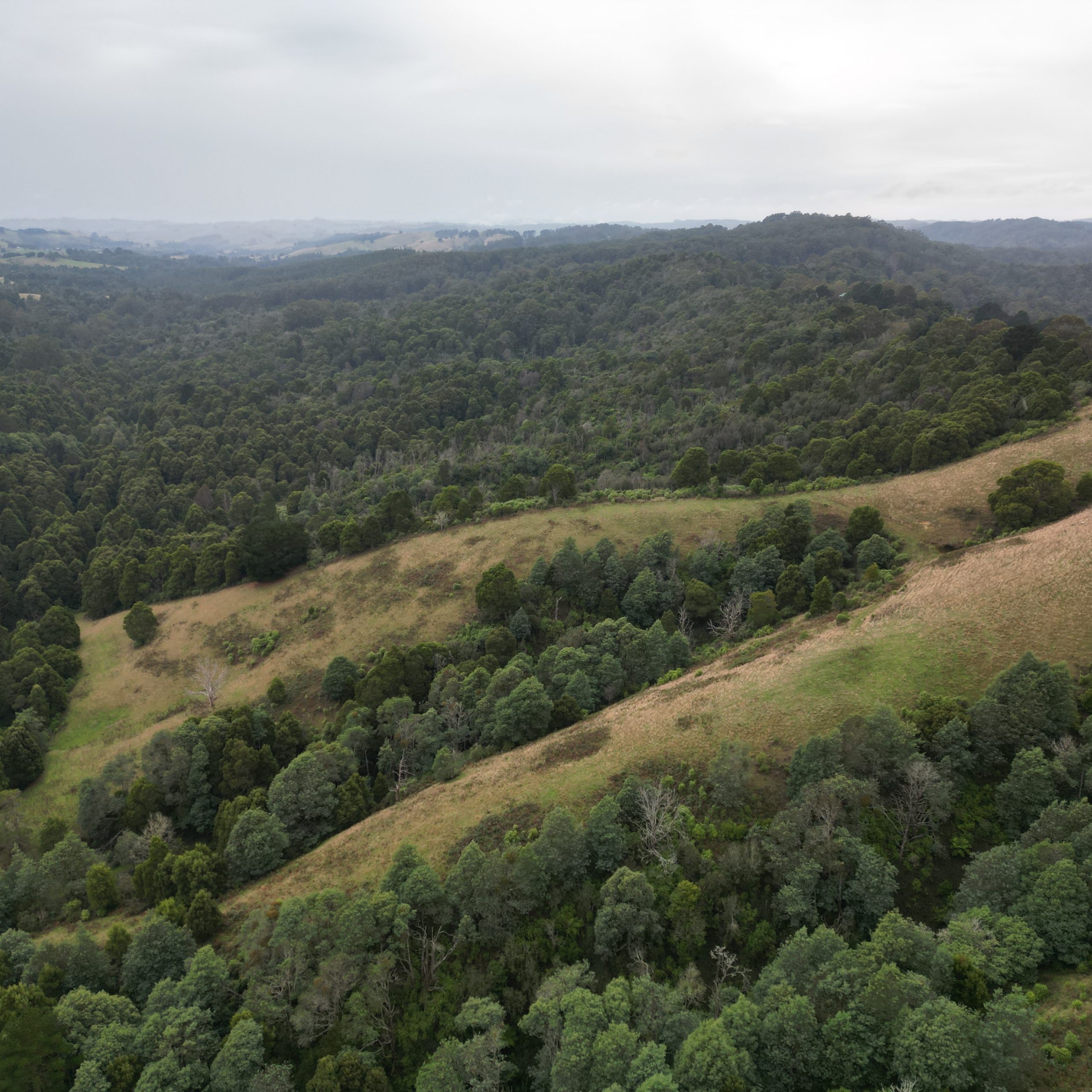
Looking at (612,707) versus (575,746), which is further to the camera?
(612,707)

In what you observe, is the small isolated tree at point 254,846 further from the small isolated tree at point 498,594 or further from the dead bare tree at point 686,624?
the dead bare tree at point 686,624

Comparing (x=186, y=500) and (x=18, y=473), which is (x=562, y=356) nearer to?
(x=186, y=500)

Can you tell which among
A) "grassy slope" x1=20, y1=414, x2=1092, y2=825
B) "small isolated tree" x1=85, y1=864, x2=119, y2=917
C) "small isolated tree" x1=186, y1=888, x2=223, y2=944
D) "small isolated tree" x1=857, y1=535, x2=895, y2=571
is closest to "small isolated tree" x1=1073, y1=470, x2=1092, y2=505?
"grassy slope" x1=20, y1=414, x2=1092, y2=825

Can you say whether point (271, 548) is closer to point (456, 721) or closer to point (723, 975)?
point (456, 721)

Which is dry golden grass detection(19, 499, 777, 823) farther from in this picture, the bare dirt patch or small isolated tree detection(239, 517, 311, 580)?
the bare dirt patch

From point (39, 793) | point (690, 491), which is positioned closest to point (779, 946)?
point (690, 491)

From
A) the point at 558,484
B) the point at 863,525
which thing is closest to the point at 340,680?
the point at 558,484
